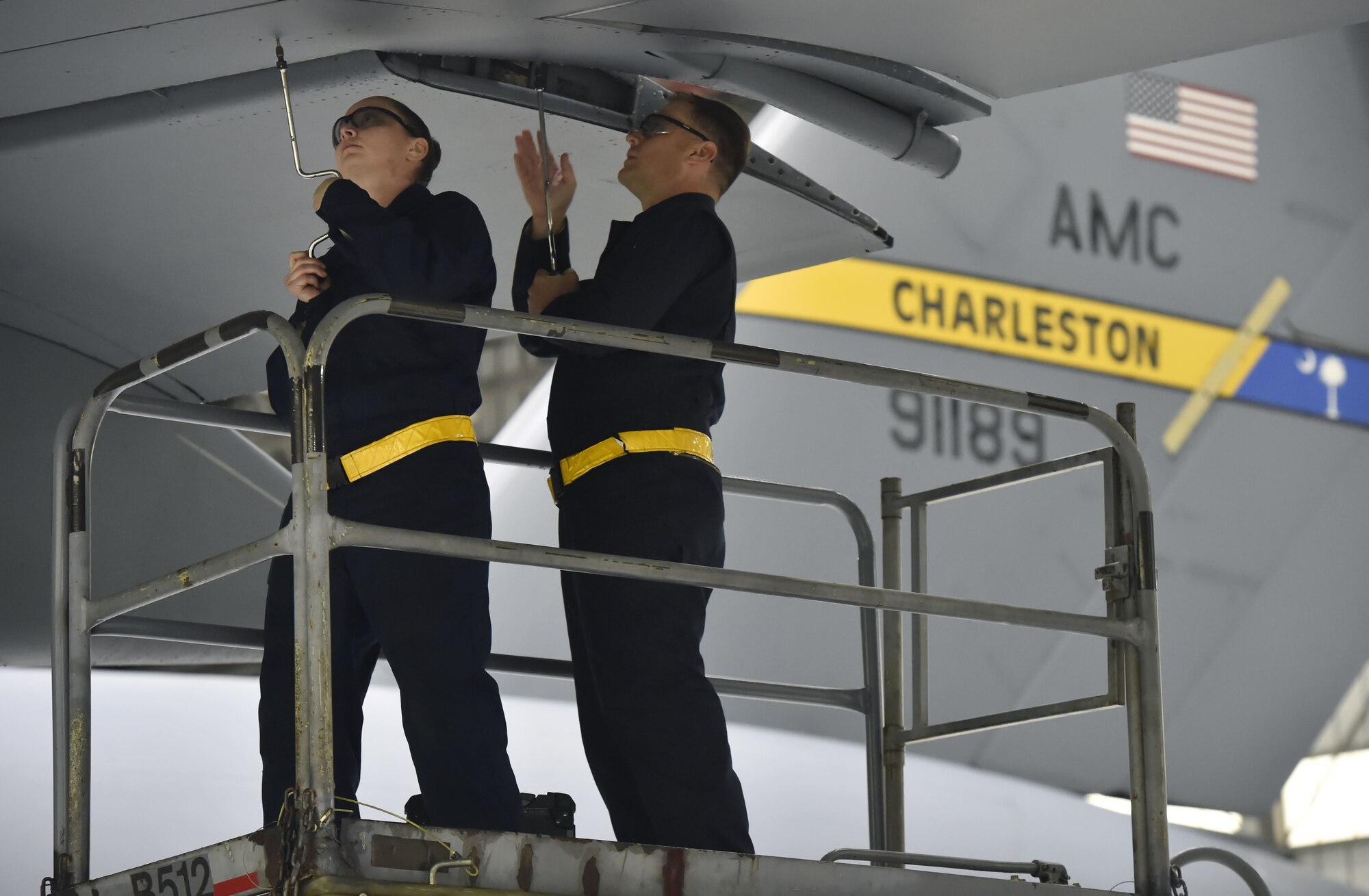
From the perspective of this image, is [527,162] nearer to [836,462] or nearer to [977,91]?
[977,91]

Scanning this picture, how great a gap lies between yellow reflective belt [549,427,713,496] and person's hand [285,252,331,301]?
58cm

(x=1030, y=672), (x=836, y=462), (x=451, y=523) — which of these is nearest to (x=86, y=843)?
(x=451, y=523)

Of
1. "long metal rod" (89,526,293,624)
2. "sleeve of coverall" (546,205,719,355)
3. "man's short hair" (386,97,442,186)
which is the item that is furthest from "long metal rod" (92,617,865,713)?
"man's short hair" (386,97,442,186)

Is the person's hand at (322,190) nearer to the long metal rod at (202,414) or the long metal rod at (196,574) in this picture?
the long metal rod at (202,414)

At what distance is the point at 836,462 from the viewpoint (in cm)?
870

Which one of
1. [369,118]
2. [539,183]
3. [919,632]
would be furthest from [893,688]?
[369,118]

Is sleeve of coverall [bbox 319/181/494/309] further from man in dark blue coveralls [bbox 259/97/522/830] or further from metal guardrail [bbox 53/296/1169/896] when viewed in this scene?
metal guardrail [bbox 53/296/1169/896]

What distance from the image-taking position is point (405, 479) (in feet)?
9.35

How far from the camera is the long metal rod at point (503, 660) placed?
321 centimetres

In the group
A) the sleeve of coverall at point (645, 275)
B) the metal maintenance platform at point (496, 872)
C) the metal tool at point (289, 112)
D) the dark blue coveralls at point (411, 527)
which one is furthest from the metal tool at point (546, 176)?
the metal maintenance platform at point (496, 872)

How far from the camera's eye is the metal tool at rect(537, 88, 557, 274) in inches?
130

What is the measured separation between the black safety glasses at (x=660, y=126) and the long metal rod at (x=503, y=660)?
112 centimetres

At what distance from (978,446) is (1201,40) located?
20.2 ft

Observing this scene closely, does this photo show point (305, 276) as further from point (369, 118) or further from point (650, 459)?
point (650, 459)
